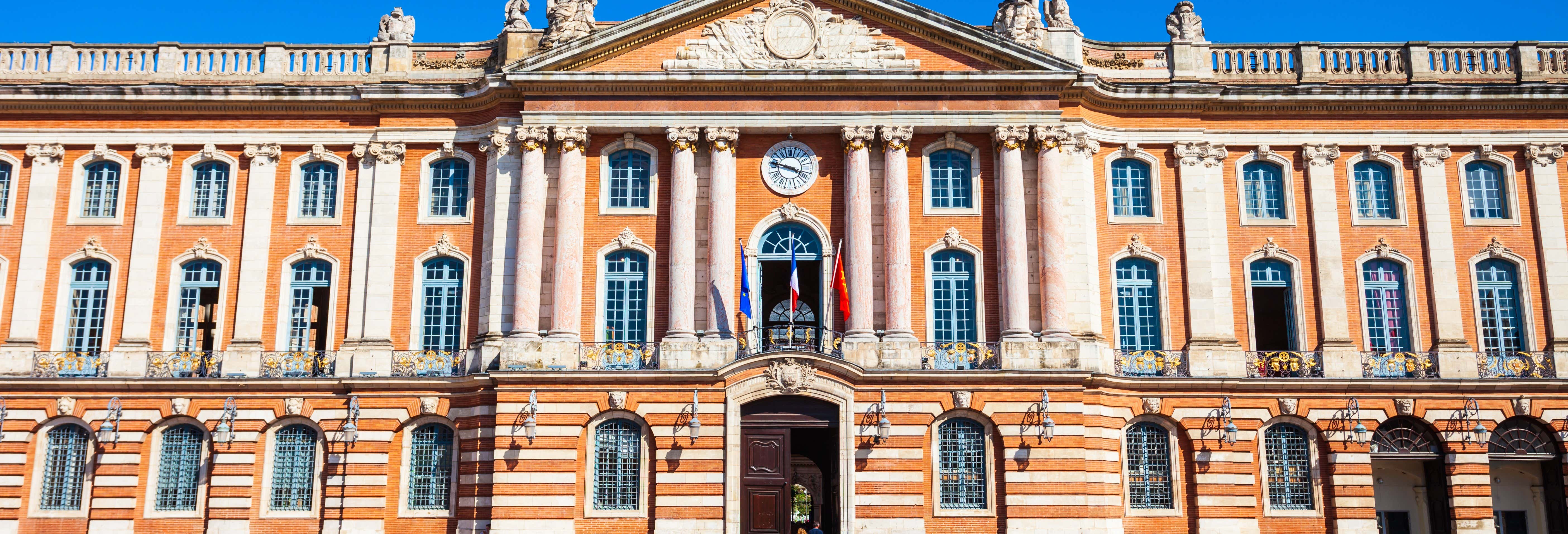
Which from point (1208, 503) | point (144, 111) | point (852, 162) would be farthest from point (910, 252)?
point (144, 111)

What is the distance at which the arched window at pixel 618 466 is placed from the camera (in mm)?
28562

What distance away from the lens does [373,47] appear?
32.3 m

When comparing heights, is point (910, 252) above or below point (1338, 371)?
above

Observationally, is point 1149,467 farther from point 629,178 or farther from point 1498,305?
point 629,178

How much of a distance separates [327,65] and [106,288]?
726cm

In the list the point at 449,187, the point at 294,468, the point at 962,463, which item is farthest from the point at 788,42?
the point at 294,468

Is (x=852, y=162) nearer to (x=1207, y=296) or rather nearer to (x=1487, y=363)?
(x=1207, y=296)

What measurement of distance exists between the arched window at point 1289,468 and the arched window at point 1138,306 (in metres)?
3.23

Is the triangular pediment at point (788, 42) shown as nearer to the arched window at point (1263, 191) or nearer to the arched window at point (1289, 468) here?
the arched window at point (1263, 191)

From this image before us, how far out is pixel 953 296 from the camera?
98.2ft

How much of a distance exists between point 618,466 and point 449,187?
315 inches

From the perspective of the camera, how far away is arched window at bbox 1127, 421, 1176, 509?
2955cm

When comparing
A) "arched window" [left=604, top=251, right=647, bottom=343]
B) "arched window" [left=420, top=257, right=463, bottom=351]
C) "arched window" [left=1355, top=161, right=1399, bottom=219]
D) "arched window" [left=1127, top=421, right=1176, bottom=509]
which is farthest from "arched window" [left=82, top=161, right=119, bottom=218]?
"arched window" [left=1355, top=161, right=1399, bottom=219]

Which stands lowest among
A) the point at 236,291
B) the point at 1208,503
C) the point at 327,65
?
the point at 1208,503
